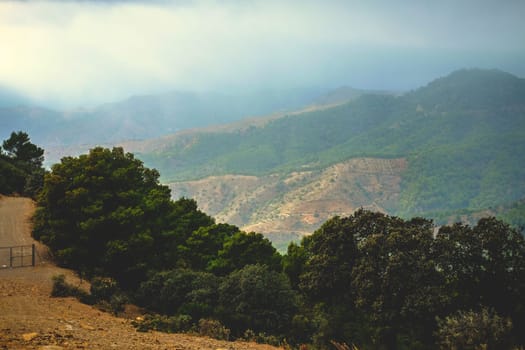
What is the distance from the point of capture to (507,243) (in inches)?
866

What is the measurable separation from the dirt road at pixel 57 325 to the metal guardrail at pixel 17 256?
1077 millimetres

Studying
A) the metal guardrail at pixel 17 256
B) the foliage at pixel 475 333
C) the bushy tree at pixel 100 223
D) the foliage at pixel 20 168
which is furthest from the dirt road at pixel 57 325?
the foliage at pixel 20 168

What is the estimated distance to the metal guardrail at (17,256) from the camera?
29.8 metres

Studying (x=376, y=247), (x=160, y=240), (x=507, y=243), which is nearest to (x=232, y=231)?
(x=160, y=240)

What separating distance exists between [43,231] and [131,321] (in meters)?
16.7

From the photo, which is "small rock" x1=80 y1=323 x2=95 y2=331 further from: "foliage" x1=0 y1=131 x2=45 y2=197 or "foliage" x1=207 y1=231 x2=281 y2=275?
"foliage" x1=0 y1=131 x2=45 y2=197

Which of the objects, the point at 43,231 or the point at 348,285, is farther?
the point at 43,231

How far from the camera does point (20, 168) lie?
62344 millimetres

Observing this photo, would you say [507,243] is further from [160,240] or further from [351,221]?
[160,240]

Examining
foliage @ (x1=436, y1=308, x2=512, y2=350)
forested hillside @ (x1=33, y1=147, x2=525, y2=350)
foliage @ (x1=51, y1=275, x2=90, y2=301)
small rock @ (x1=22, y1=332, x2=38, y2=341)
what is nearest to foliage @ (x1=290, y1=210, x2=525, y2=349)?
forested hillside @ (x1=33, y1=147, x2=525, y2=350)

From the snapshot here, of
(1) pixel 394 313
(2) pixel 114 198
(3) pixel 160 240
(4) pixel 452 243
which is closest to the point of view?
(1) pixel 394 313

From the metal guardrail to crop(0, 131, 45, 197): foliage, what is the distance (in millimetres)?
19064

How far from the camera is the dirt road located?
1427 cm

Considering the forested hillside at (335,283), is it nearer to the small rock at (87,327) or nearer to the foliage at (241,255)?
the small rock at (87,327)
